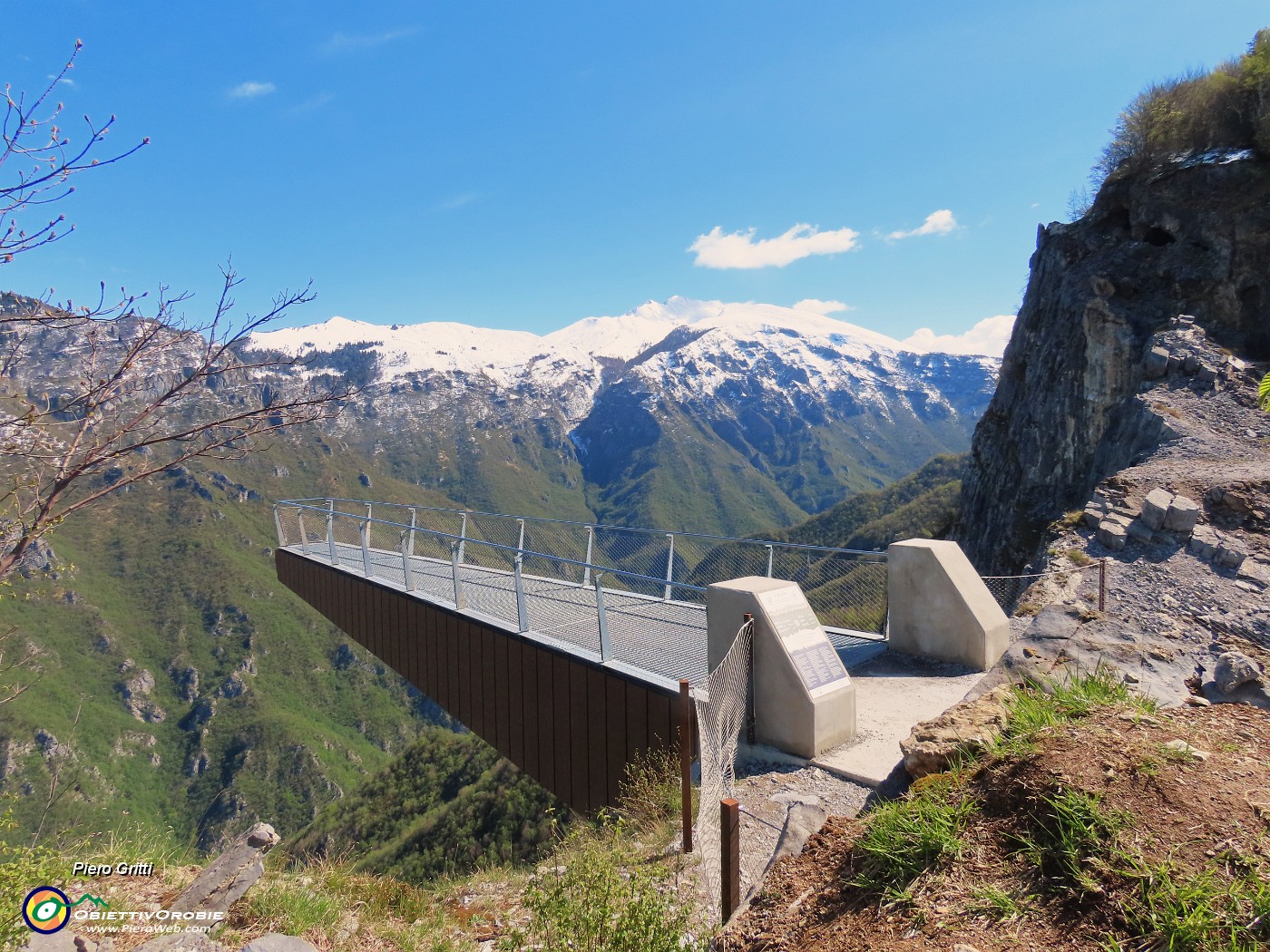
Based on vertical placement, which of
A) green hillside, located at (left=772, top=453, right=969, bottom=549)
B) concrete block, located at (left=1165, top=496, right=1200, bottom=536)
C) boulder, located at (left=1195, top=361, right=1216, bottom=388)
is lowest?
green hillside, located at (left=772, top=453, right=969, bottom=549)

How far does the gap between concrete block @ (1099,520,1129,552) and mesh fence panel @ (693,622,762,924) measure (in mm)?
7455

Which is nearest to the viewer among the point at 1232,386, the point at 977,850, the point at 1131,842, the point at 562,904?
the point at 1131,842

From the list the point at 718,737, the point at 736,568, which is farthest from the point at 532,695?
the point at 736,568

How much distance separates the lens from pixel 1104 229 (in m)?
18.7

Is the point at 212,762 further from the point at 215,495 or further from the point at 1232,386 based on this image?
the point at 1232,386

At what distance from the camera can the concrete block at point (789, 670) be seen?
5.23m

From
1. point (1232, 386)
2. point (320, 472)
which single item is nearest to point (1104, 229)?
point (1232, 386)

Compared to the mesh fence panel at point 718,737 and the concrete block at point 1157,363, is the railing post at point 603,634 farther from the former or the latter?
the concrete block at point 1157,363

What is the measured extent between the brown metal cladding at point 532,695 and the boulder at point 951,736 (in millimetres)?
2763

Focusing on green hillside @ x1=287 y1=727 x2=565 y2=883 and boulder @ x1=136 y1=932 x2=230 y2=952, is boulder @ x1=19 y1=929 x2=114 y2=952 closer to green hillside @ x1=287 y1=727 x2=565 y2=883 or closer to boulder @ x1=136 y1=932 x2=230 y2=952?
boulder @ x1=136 y1=932 x2=230 y2=952

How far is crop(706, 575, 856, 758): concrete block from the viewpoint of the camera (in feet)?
17.2

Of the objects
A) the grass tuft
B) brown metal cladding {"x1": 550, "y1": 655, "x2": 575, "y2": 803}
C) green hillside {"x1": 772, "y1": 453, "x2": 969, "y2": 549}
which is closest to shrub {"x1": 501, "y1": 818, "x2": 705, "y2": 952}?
the grass tuft

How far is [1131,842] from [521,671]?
683 centimetres

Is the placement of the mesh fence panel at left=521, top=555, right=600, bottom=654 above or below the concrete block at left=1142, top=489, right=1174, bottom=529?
below
